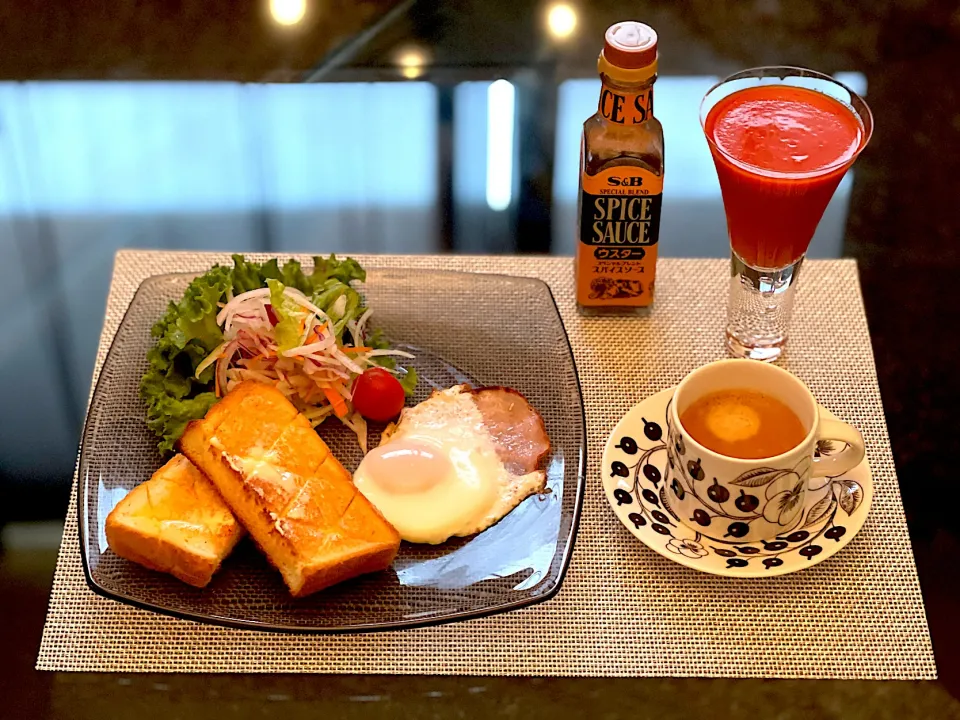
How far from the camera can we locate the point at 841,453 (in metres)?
1.90

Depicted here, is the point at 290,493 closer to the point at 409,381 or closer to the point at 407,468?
the point at 407,468

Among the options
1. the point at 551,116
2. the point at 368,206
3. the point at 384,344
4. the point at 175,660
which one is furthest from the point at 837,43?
the point at 175,660

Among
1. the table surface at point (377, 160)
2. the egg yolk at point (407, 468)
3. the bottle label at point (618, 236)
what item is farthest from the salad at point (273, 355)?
the bottle label at point (618, 236)

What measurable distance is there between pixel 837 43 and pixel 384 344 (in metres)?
1.53

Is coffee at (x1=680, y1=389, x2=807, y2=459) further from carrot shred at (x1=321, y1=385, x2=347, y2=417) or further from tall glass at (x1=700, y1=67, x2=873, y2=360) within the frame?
carrot shred at (x1=321, y1=385, x2=347, y2=417)

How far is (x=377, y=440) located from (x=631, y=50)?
81 centimetres

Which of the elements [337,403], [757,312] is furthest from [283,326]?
[757,312]

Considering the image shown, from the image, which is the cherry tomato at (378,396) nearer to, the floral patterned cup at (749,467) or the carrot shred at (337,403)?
the carrot shred at (337,403)

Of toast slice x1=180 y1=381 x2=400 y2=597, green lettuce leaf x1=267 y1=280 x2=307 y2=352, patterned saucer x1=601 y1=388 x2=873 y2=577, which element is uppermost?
green lettuce leaf x1=267 y1=280 x2=307 y2=352

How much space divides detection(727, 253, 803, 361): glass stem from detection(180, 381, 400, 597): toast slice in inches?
33.6

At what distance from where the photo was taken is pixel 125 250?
2523mm

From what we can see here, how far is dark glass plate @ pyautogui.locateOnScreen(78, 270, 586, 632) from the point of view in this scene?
1797 mm

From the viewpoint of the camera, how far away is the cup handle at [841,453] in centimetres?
186

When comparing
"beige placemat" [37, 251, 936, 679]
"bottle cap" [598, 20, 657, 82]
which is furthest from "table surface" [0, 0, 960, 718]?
"bottle cap" [598, 20, 657, 82]
